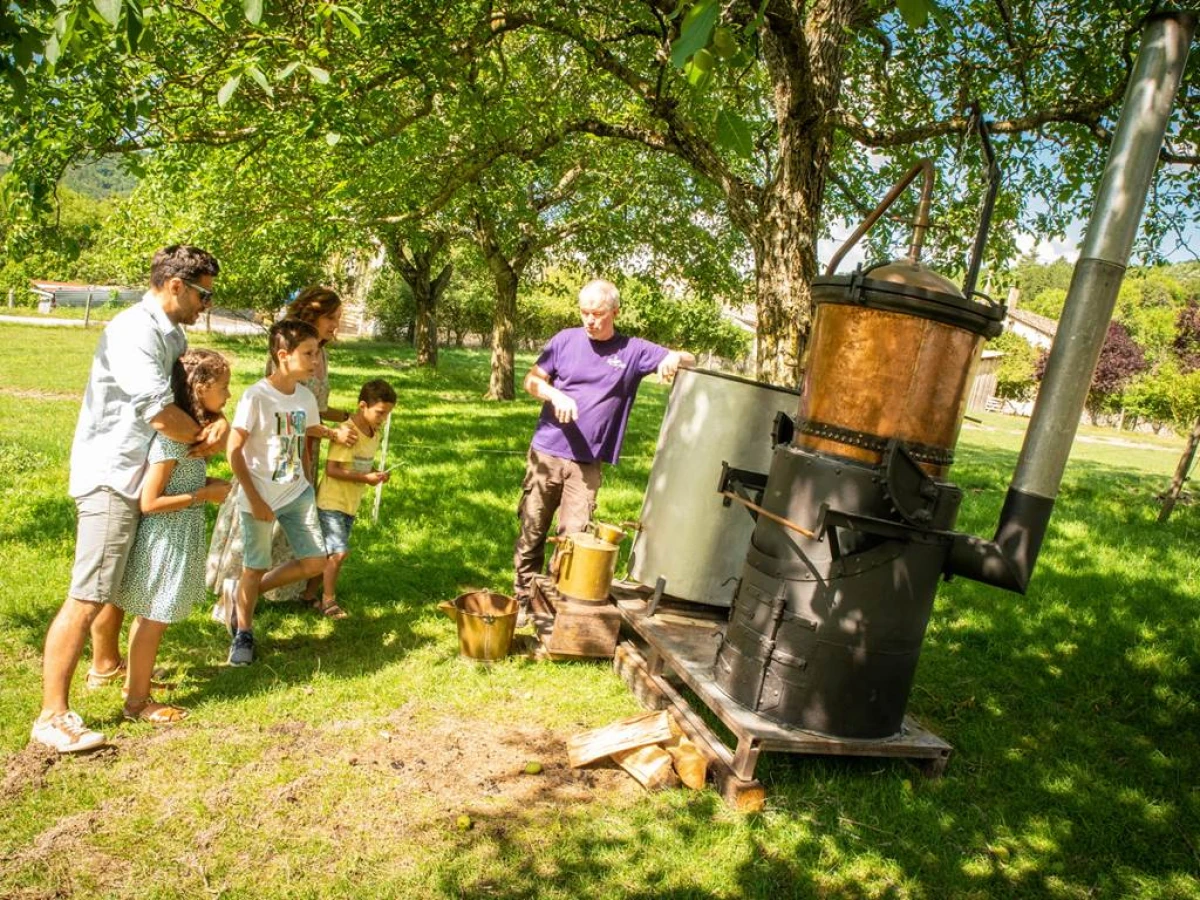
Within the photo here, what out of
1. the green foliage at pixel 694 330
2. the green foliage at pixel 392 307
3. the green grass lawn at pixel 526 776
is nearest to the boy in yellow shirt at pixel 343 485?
the green grass lawn at pixel 526 776

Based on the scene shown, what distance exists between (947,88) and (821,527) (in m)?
7.43

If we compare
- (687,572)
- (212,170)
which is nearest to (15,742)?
(687,572)

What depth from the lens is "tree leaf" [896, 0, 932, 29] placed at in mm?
1976

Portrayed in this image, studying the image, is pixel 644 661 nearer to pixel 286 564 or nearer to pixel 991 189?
pixel 286 564

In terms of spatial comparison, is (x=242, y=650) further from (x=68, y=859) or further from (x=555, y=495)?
(x=555, y=495)

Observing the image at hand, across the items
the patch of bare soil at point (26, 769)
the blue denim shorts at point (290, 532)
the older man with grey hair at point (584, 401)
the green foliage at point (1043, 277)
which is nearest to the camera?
the patch of bare soil at point (26, 769)

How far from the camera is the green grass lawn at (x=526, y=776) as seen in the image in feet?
10.2

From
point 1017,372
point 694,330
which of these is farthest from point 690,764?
point 1017,372

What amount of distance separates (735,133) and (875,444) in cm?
179

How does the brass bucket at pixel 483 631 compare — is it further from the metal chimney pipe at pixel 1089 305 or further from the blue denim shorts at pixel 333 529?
the metal chimney pipe at pixel 1089 305

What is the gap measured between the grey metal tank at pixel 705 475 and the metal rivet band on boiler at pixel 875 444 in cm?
98

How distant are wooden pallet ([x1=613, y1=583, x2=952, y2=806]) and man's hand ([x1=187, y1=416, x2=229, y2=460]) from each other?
243cm

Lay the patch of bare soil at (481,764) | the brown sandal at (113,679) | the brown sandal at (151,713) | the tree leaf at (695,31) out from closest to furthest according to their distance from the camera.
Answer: the tree leaf at (695,31) < the patch of bare soil at (481,764) < the brown sandal at (151,713) < the brown sandal at (113,679)

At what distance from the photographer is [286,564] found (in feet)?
16.3
